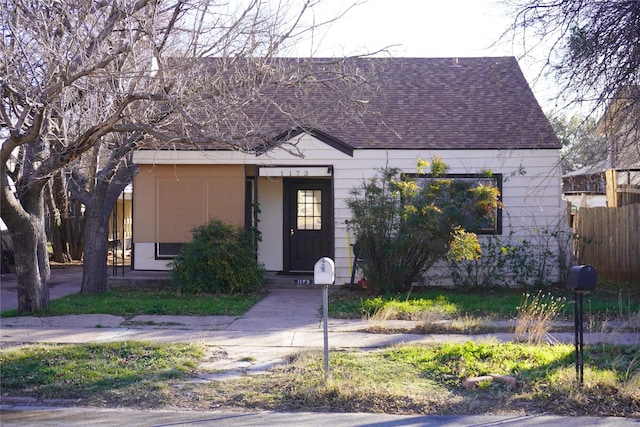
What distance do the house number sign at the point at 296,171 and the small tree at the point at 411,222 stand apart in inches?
62.6

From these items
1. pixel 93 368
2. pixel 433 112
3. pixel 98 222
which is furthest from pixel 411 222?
pixel 93 368

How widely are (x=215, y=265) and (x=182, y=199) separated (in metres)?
2.52

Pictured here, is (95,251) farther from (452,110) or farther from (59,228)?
(59,228)

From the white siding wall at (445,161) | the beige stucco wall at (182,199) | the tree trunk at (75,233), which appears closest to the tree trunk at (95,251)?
the beige stucco wall at (182,199)

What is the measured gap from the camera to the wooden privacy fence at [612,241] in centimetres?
1747

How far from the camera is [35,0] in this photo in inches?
421

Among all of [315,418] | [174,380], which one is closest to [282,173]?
[174,380]

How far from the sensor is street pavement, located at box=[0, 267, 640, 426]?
7160 mm

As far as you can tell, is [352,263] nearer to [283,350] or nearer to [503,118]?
[503,118]

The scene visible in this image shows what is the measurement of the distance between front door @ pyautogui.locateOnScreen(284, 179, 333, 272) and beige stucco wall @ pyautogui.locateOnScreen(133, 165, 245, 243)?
209cm

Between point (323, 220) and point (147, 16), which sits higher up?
point (147, 16)

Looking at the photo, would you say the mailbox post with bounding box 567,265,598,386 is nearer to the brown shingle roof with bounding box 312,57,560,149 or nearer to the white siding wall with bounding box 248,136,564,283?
the brown shingle roof with bounding box 312,57,560,149

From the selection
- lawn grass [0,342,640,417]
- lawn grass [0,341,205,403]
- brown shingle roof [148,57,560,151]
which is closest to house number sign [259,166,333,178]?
brown shingle roof [148,57,560,151]

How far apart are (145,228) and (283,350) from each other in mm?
7940
